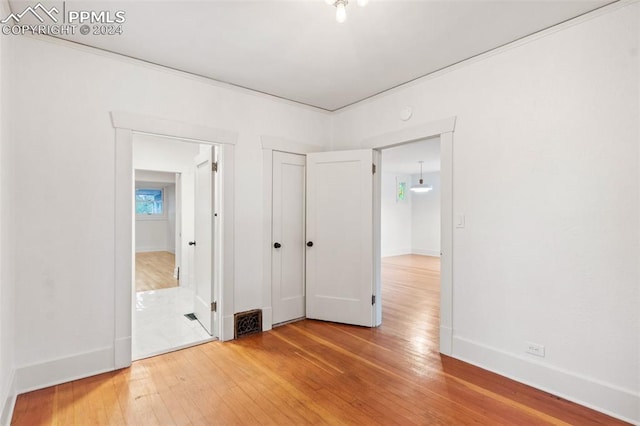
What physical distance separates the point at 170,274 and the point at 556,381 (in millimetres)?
6832

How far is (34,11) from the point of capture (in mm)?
2096

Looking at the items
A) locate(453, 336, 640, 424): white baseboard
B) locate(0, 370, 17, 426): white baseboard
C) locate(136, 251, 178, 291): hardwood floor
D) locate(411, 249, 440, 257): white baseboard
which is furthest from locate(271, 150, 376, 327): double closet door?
locate(411, 249, 440, 257): white baseboard

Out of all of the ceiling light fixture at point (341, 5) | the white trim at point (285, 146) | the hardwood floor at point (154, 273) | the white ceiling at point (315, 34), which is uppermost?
the white ceiling at point (315, 34)

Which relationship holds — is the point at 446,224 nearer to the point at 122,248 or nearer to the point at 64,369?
the point at 122,248

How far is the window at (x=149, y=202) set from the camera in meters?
10.8

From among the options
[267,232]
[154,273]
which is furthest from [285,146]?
[154,273]

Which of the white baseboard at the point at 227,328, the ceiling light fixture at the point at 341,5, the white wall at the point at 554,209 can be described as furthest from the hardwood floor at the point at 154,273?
the ceiling light fixture at the point at 341,5

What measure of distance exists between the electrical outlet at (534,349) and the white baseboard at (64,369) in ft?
11.3

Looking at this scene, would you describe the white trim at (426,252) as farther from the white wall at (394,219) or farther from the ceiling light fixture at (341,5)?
the ceiling light fixture at (341,5)

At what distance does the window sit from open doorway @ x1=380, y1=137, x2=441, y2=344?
8.18 meters

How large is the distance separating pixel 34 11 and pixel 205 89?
4.32ft

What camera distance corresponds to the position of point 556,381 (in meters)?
2.23

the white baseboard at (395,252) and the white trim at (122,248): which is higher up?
the white trim at (122,248)

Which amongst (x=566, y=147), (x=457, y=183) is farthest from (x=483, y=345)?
(x=566, y=147)
